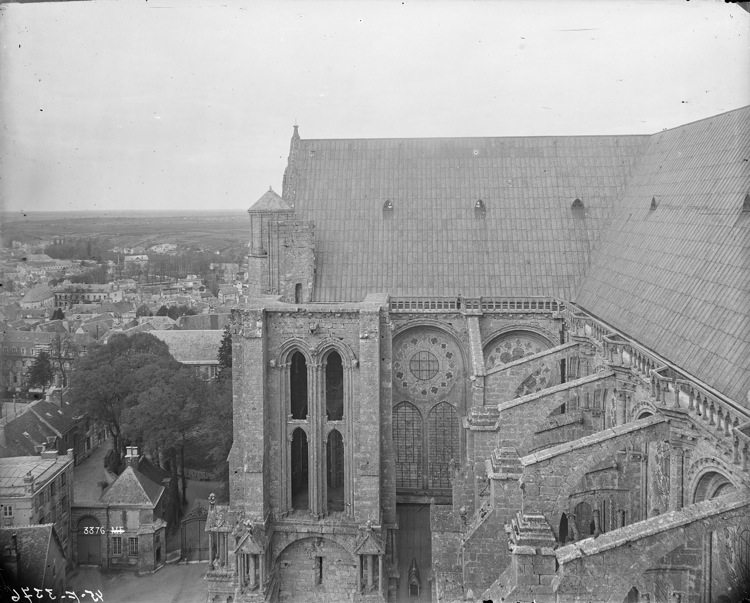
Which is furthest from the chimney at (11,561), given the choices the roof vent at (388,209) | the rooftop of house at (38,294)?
the roof vent at (388,209)

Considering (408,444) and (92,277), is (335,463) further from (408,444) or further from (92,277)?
(92,277)

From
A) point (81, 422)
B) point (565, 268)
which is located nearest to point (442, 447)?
point (565, 268)

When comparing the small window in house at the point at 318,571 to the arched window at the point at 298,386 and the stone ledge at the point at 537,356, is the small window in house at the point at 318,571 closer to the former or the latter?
the arched window at the point at 298,386

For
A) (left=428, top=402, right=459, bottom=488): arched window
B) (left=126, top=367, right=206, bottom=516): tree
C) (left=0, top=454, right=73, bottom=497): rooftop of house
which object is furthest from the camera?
(left=126, top=367, right=206, bottom=516): tree

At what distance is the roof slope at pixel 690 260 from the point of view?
1939 cm

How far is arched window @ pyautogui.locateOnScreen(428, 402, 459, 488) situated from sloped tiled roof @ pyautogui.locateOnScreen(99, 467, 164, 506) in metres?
18.8

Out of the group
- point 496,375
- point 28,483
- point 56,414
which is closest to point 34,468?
point 28,483

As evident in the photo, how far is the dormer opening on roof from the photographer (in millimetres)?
37625

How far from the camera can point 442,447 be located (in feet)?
115

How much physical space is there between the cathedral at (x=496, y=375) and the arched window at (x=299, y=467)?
106 mm

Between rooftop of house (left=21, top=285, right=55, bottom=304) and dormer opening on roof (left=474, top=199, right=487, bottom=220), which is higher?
dormer opening on roof (left=474, top=199, right=487, bottom=220)

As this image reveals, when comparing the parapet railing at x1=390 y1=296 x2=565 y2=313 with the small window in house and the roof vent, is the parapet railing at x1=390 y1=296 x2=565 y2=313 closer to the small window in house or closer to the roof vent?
the roof vent

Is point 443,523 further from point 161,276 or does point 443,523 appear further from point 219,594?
point 161,276

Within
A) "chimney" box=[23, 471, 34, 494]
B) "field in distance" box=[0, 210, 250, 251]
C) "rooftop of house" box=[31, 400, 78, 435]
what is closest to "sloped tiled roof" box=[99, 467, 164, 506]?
"chimney" box=[23, 471, 34, 494]
